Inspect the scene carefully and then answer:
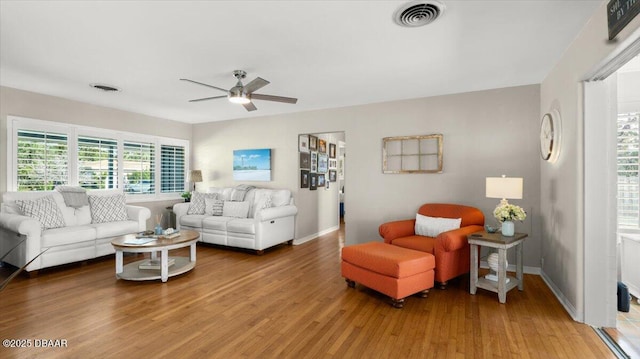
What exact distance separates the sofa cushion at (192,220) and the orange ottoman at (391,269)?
310cm

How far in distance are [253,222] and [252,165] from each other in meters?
1.58

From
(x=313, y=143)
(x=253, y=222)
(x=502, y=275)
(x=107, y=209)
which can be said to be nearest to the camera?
(x=502, y=275)

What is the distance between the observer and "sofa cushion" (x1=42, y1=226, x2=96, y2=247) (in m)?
3.92

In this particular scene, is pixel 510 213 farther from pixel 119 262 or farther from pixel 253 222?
pixel 119 262

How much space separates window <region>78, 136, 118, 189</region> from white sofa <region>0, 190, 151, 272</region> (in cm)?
60

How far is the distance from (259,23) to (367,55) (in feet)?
3.80

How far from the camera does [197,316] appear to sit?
9.20 feet

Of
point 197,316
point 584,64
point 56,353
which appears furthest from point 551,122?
point 56,353

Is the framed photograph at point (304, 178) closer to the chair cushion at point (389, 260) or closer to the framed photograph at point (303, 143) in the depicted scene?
the framed photograph at point (303, 143)

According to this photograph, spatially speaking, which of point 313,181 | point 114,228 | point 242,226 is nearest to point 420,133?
point 313,181

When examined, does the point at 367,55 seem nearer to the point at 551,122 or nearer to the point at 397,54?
the point at 397,54

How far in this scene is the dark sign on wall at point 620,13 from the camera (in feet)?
5.88

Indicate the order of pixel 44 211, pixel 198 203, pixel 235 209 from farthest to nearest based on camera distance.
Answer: pixel 198 203, pixel 235 209, pixel 44 211

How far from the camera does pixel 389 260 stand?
3053mm
